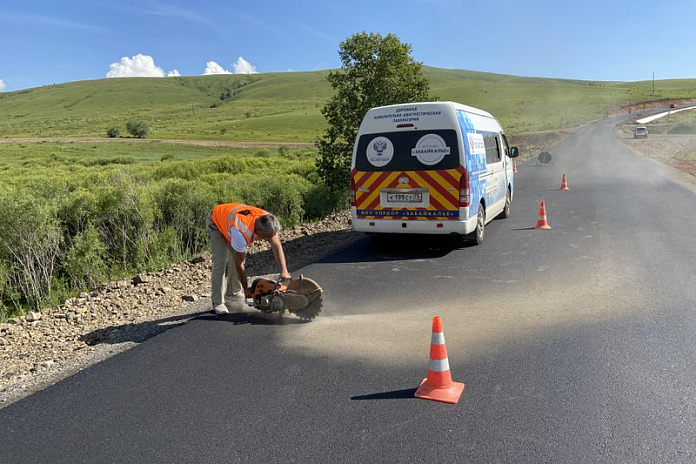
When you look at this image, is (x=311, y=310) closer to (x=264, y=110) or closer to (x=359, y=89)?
(x=359, y=89)

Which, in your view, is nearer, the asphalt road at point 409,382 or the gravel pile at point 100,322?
the asphalt road at point 409,382

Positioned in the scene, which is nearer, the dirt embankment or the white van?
the white van

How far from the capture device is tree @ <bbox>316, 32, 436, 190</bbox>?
13.9m

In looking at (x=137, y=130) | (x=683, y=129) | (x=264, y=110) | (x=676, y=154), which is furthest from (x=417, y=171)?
Result: (x=264, y=110)

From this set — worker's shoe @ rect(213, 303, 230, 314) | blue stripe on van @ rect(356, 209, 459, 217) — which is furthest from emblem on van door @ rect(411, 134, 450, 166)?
worker's shoe @ rect(213, 303, 230, 314)

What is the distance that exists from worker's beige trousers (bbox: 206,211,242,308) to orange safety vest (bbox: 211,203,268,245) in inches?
5.0

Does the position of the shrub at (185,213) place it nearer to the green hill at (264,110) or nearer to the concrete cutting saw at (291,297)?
the concrete cutting saw at (291,297)

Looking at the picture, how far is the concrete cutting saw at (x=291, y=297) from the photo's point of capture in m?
5.80

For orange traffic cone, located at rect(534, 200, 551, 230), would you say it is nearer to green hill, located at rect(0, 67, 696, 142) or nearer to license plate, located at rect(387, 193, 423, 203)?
license plate, located at rect(387, 193, 423, 203)

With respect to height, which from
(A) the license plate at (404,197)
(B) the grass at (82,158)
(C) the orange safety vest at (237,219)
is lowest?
(A) the license plate at (404,197)

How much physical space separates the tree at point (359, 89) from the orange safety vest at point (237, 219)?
8.20 m

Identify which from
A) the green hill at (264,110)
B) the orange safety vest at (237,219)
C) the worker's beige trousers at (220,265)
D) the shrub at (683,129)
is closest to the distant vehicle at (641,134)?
the shrub at (683,129)

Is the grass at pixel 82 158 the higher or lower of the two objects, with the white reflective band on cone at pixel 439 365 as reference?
higher

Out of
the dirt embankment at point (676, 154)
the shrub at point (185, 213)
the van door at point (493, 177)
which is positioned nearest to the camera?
the shrub at point (185, 213)
